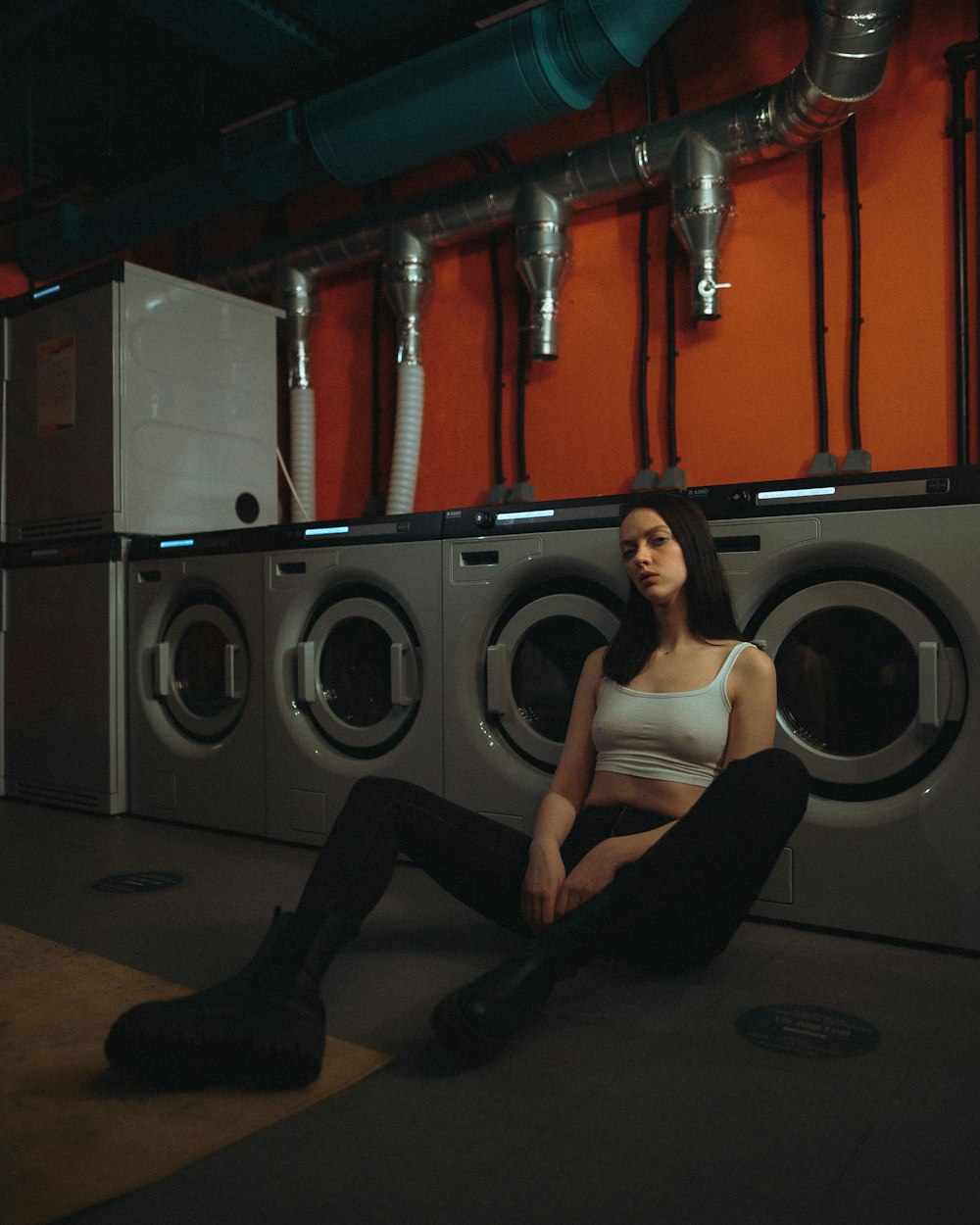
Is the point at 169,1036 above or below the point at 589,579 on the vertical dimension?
below

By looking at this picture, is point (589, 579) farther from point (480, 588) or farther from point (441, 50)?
point (441, 50)

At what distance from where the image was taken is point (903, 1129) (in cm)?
124

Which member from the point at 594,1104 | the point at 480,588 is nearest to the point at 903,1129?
the point at 594,1104

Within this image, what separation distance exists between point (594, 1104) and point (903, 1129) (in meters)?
0.39

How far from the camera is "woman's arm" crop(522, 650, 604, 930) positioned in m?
1.64

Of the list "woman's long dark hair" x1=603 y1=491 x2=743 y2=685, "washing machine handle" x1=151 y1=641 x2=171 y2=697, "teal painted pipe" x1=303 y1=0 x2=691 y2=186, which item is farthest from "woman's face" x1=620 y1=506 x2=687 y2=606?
"washing machine handle" x1=151 y1=641 x2=171 y2=697

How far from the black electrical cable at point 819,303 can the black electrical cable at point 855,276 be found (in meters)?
0.08

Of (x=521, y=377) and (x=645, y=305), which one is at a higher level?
(x=645, y=305)

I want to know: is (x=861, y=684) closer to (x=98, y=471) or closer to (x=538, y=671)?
(x=538, y=671)

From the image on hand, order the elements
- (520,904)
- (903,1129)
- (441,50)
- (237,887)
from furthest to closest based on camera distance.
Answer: (441,50), (237,887), (520,904), (903,1129)

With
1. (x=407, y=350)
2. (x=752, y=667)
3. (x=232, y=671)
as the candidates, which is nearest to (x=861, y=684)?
(x=752, y=667)

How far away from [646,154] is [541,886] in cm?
242

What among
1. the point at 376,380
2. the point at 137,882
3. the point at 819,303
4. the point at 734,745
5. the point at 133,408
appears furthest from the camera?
the point at 376,380

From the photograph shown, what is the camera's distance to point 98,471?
3436 mm
